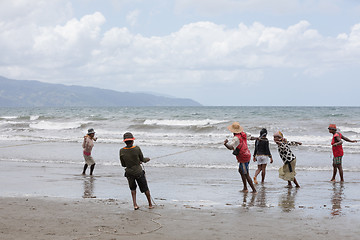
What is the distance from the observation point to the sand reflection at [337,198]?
274 inches

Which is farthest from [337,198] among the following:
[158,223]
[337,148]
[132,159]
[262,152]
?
[132,159]

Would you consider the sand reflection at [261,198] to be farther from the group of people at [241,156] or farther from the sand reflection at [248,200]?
the group of people at [241,156]

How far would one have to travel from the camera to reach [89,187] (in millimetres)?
9594

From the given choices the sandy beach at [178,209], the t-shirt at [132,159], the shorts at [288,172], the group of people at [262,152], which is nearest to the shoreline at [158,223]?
the sandy beach at [178,209]

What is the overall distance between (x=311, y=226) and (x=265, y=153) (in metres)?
4.71

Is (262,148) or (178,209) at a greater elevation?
(262,148)

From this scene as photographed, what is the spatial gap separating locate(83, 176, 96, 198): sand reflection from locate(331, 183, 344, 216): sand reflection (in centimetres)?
477

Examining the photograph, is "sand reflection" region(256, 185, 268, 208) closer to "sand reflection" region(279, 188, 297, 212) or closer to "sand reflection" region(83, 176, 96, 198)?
"sand reflection" region(279, 188, 297, 212)

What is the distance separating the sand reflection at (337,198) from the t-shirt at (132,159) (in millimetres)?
3471

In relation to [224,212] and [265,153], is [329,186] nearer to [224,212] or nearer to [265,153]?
[265,153]

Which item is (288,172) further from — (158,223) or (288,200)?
(158,223)

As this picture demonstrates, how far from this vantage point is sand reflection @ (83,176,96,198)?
28.0ft

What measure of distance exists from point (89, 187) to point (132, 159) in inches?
112

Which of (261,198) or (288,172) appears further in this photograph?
(288,172)
